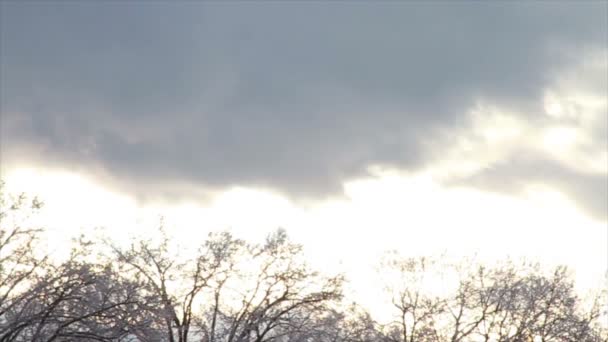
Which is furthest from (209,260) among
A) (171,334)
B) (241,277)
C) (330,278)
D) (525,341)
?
(525,341)

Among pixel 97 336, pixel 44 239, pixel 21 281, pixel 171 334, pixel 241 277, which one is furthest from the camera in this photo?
pixel 241 277

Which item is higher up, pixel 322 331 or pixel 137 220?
pixel 137 220

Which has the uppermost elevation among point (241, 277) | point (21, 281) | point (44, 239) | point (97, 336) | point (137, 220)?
point (137, 220)

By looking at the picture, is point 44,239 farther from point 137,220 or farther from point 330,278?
point 330,278

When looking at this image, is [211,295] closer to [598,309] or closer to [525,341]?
[525,341]

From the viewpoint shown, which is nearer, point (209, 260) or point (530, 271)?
point (209, 260)

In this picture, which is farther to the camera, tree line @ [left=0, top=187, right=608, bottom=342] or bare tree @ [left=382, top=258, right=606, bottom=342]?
bare tree @ [left=382, top=258, right=606, bottom=342]

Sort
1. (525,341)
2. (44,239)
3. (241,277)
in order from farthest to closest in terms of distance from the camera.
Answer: (525,341), (241,277), (44,239)

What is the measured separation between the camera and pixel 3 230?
90.0ft

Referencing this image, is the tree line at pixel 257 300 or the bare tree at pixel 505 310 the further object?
the bare tree at pixel 505 310

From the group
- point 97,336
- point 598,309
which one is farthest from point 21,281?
point 598,309

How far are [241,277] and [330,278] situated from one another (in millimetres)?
5623

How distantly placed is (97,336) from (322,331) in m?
19.4

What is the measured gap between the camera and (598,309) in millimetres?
48500
